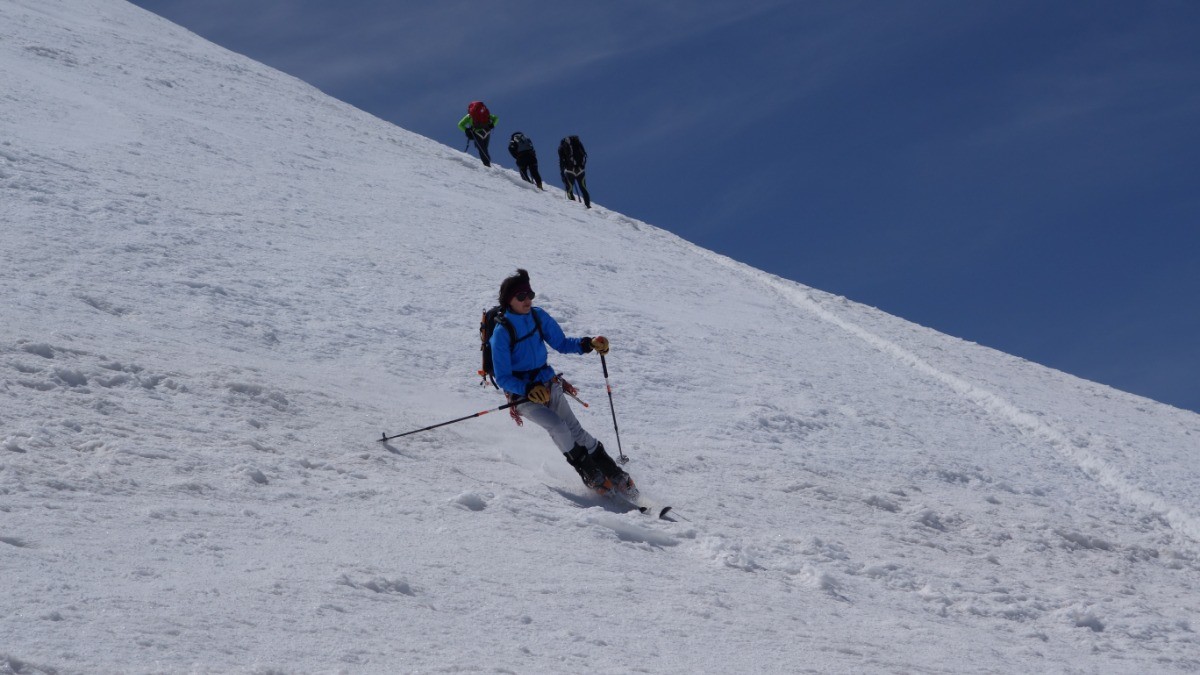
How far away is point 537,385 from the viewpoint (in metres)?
7.92

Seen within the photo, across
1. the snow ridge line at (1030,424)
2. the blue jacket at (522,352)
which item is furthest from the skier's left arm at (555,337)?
the snow ridge line at (1030,424)

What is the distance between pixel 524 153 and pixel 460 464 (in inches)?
722

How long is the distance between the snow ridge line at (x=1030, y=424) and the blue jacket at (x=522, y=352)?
6.10 m

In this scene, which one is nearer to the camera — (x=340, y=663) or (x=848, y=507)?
(x=340, y=663)

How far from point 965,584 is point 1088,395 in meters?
10.5

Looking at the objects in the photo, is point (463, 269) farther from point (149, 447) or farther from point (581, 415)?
point (149, 447)

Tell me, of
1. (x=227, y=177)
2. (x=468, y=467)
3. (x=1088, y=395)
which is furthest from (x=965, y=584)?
(x=227, y=177)

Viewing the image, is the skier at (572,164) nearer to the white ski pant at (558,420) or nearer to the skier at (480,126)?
the skier at (480,126)

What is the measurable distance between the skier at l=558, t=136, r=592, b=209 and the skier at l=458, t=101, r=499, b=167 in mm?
1813

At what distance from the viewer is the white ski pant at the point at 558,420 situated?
26.3 feet

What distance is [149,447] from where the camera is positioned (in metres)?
6.85

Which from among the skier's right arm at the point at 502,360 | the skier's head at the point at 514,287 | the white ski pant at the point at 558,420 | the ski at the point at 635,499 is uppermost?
the skier's head at the point at 514,287

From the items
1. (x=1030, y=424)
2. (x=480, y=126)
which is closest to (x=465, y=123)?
(x=480, y=126)

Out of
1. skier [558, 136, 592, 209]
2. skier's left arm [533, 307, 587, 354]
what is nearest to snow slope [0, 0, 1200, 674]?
skier's left arm [533, 307, 587, 354]
